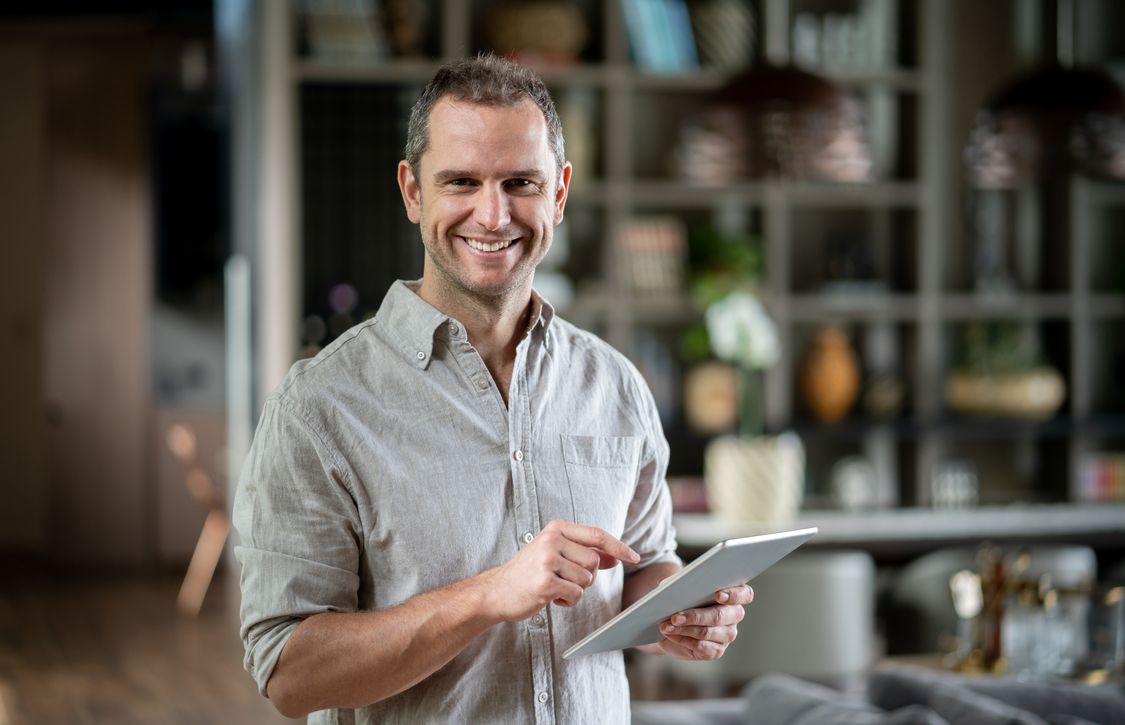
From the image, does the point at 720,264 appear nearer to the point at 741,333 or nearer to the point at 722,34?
the point at 741,333

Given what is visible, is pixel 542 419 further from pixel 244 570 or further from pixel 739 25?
pixel 739 25

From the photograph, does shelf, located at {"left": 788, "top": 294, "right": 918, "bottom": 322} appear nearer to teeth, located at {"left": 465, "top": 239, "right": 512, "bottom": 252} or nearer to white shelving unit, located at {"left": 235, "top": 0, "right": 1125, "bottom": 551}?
white shelving unit, located at {"left": 235, "top": 0, "right": 1125, "bottom": 551}

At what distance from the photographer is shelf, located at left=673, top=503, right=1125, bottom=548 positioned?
436 centimetres

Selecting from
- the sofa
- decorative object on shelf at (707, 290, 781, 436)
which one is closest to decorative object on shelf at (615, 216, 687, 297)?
decorative object on shelf at (707, 290, 781, 436)

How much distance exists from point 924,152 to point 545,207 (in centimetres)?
449

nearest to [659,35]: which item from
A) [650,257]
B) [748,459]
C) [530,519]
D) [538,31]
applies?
[538,31]

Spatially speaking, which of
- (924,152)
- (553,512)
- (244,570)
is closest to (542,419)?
(553,512)

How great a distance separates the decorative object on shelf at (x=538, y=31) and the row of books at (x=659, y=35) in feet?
0.83

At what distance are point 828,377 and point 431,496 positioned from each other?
422cm

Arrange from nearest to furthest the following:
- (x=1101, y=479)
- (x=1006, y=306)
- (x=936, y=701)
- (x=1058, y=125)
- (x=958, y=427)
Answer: (x=936, y=701), (x=1058, y=125), (x=958, y=427), (x=1006, y=306), (x=1101, y=479)

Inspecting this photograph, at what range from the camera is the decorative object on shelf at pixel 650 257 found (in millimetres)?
5164

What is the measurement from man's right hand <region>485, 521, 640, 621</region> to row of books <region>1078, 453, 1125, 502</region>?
16.7ft

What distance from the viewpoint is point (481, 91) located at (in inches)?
50.8

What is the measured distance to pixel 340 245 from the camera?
16.4 ft
